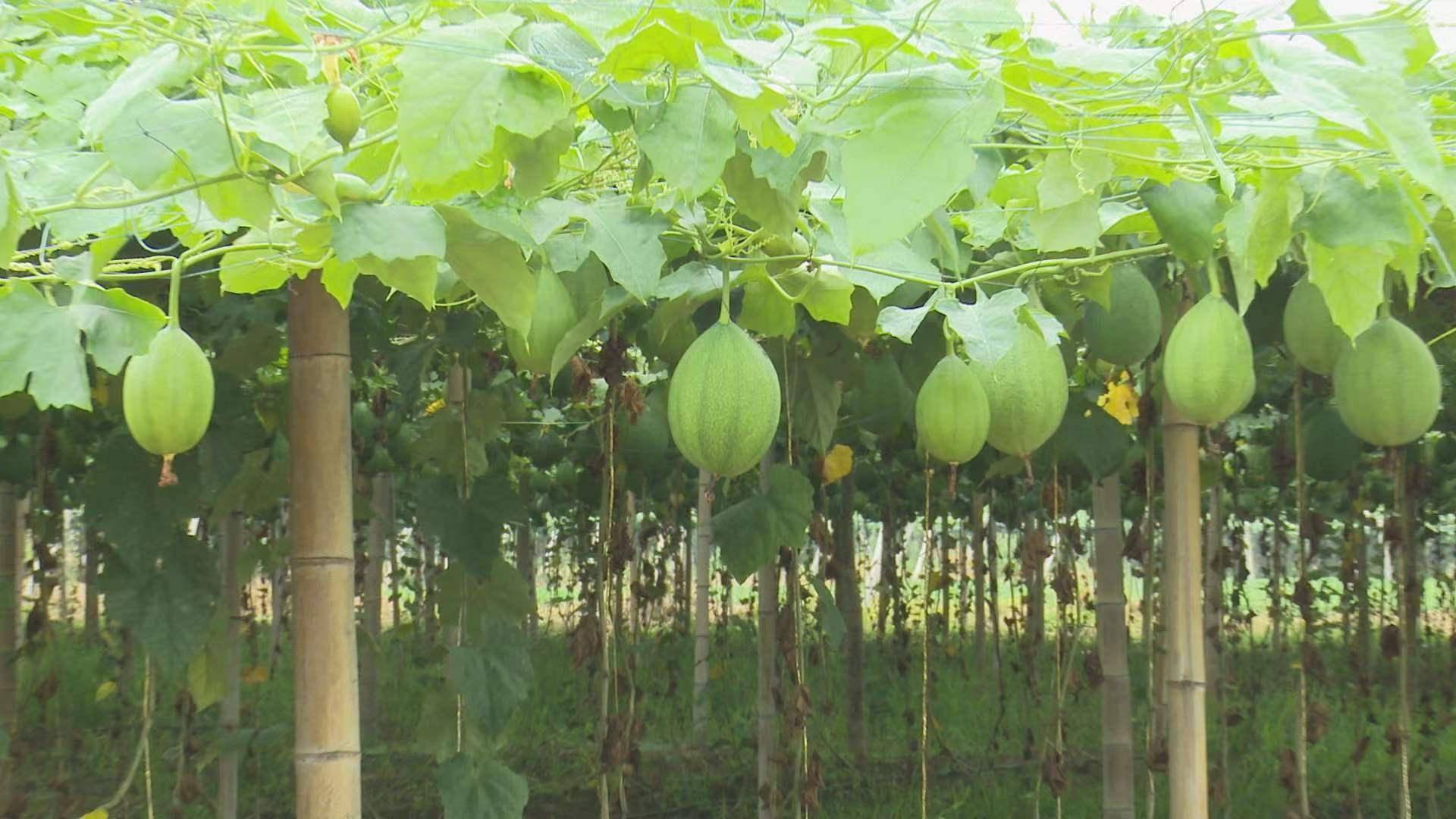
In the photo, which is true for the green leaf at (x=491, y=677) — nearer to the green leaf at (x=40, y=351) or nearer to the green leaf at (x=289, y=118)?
the green leaf at (x=40, y=351)

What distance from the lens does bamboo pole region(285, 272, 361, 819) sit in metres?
1.73

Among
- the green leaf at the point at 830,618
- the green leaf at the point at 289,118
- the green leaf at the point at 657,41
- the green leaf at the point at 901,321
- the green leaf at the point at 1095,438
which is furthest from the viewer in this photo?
the green leaf at the point at 830,618

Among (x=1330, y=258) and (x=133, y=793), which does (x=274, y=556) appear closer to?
(x=1330, y=258)

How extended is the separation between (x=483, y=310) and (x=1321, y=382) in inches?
90.0

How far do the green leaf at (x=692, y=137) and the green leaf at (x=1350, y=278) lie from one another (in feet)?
2.30

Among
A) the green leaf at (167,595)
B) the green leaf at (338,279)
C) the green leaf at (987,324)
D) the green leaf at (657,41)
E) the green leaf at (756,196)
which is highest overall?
the green leaf at (657,41)

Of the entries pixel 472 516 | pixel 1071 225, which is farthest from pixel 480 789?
pixel 1071 225

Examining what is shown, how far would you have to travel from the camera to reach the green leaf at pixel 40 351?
4.57 ft

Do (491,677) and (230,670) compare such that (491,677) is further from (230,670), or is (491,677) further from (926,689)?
(230,670)

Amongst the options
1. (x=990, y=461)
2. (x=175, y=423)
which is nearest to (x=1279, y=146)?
(x=175, y=423)

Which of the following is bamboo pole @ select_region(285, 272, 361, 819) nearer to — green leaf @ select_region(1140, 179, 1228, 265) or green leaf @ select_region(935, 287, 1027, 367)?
green leaf @ select_region(935, 287, 1027, 367)

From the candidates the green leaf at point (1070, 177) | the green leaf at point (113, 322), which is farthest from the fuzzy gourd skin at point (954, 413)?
the green leaf at point (113, 322)

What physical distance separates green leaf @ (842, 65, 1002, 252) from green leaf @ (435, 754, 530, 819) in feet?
4.94

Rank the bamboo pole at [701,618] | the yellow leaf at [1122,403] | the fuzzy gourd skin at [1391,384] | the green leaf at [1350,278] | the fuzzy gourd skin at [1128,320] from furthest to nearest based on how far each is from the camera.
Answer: the bamboo pole at [701,618] → the yellow leaf at [1122,403] → the fuzzy gourd skin at [1128,320] → the fuzzy gourd skin at [1391,384] → the green leaf at [1350,278]
